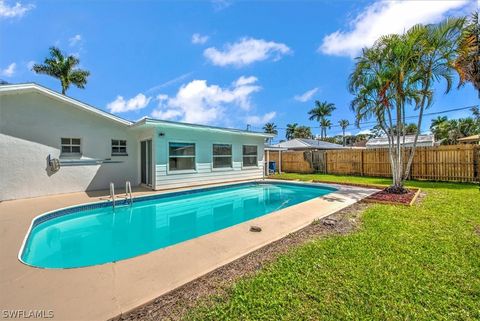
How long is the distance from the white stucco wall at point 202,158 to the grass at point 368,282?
305 inches

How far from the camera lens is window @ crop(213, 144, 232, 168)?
1245 cm

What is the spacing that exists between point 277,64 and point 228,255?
58.8 feet

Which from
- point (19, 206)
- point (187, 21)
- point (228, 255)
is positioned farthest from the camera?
point (187, 21)

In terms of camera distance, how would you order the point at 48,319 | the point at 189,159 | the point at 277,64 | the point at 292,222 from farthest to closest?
the point at 277,64 < the point at 189,159 < the point at 292,222 < the point at 48,319

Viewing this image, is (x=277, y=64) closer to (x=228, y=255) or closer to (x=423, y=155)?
(x=423, y=155)

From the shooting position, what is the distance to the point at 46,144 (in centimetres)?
860

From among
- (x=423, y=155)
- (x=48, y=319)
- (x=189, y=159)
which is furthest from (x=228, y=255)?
(x=423, y=155)

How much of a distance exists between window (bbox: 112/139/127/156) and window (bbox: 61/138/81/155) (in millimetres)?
1365

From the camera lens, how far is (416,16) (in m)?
8.23

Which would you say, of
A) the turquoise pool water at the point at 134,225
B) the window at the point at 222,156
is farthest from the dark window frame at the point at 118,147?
the window at the point at 222,156

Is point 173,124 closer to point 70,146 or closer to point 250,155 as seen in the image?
point 70,146

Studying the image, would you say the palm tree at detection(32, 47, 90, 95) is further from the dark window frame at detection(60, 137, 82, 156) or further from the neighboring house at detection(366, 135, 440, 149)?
the neighboring house at detection(366, 135, 440, 149)

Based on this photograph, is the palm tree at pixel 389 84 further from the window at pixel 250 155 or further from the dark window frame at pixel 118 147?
the dark window frame at pixel 118 147

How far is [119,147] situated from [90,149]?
4.07 feet
